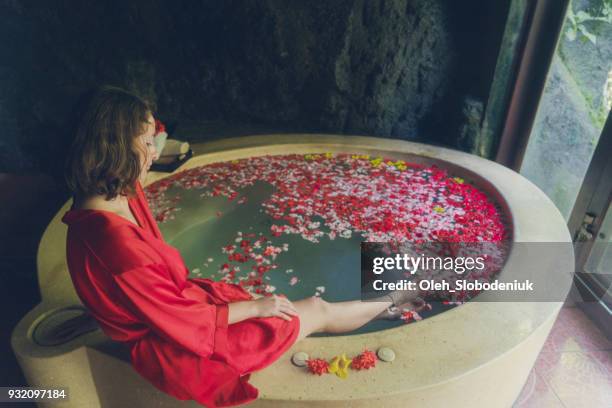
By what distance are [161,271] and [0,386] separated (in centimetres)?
166

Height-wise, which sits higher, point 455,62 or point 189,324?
point 455,62

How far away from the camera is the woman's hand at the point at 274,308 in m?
1.70

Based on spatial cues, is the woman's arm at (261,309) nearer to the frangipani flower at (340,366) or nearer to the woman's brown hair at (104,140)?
the frangipani flower at (340,366)

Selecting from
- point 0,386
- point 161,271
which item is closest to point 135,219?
point 161,271

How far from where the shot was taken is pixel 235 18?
4.70 metres

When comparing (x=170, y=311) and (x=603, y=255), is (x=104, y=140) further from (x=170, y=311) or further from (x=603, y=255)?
(x=603, y=255)

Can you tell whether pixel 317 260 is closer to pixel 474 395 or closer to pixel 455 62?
pixel 474 395

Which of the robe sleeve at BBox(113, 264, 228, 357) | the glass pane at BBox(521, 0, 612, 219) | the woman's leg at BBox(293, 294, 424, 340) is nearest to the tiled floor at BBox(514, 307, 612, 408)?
the woman's leg at BBox(293, 294, 424, 340)

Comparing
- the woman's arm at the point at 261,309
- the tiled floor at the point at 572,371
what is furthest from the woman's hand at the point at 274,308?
the tiled floor at the point at 572,371

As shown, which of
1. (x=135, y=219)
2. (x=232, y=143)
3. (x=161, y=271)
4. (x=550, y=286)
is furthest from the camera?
(x=232, y=143)

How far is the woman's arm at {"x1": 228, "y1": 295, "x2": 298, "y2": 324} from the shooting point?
1.64 metres

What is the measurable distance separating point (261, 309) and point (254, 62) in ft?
12.8

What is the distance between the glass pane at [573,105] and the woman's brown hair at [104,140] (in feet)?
11.6

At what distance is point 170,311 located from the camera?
147 centimetres
